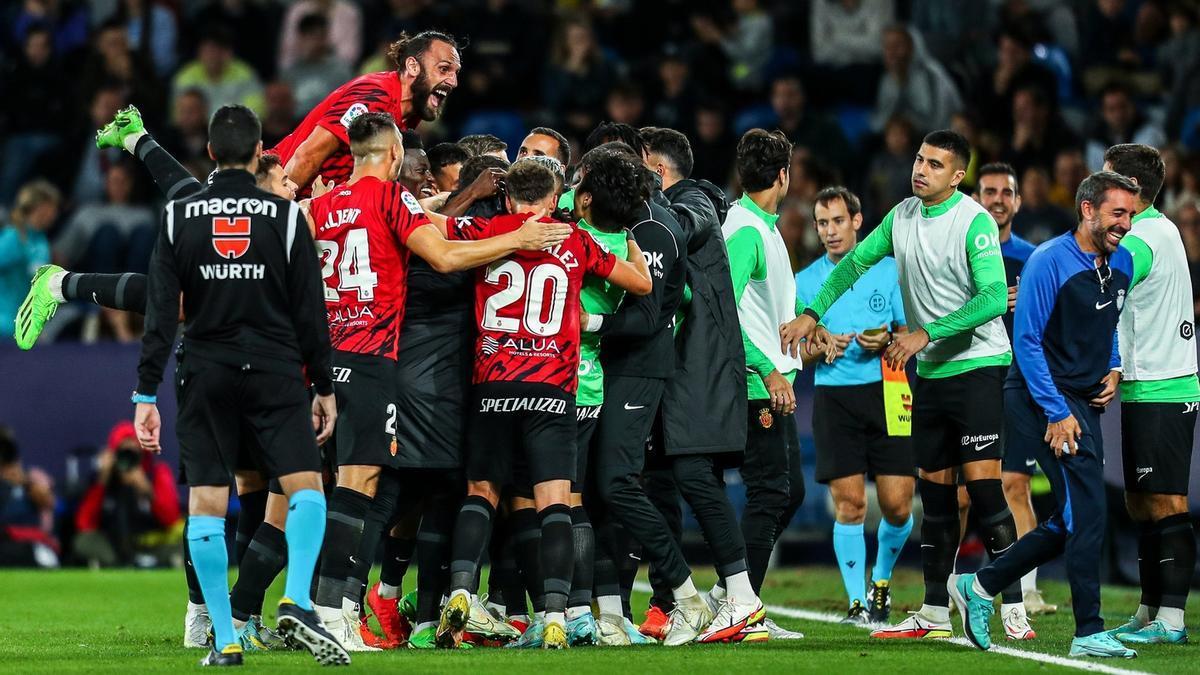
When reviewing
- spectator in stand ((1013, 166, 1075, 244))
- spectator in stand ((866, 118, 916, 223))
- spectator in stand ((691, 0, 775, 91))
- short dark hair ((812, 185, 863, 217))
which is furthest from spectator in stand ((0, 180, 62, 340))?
spectator in stand ((1013, 166, 1075, 244))

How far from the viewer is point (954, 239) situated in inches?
344

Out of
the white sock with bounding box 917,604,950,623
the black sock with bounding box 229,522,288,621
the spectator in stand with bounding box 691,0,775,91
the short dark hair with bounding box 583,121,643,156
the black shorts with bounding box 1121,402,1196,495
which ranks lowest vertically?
the white sock with bounding box 917,604,950,623

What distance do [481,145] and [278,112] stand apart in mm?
8515

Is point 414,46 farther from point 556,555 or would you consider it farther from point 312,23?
point 312,23

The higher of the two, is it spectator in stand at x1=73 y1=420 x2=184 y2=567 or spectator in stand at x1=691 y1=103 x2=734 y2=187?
spectator in stand at x1=691 y1=103 x2=734 y2=187

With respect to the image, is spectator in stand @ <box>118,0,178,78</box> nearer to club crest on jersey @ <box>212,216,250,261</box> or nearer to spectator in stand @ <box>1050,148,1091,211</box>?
spectator in stand @ <box>1050,148,1091,211</box>

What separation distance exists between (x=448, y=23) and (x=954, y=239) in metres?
10.4

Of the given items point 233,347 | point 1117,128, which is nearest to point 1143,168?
point 233,347

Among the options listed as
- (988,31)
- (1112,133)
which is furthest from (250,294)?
(988,31)

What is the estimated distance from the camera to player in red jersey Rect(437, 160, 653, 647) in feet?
25.1

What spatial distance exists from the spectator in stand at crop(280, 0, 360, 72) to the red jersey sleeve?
11.4 meters

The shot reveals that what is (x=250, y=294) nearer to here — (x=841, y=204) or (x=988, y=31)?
(x=841, y=204)

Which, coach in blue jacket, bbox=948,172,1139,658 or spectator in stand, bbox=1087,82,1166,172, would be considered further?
spectator in stand, bbox=1087,82,1166,172

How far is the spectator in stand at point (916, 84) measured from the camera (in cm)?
1695
